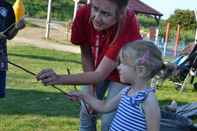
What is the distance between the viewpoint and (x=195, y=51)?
1161 centimetres

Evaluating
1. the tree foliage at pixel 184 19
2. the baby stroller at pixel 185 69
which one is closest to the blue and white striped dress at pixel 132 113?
the baby stroller at pixel 185 69

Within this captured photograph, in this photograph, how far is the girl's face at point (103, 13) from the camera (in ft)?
12.1

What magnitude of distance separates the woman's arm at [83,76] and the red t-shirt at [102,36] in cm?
6

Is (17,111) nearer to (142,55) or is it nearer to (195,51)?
(142,55)

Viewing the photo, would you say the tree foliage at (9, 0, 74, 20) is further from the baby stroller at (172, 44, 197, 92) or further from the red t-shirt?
the red t-shirt

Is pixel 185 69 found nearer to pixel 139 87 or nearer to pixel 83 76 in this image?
pixel 83 76

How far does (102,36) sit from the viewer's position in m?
4.13

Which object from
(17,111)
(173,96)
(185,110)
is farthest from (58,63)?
(185,110)

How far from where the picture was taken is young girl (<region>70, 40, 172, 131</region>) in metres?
3.48

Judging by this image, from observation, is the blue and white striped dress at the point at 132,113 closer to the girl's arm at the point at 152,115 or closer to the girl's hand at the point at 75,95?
the girl's arm at the point at 152,115

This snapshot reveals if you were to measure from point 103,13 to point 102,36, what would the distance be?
1.42ft

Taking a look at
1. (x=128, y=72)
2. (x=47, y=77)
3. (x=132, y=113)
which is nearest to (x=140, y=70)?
(x=128, y=72)

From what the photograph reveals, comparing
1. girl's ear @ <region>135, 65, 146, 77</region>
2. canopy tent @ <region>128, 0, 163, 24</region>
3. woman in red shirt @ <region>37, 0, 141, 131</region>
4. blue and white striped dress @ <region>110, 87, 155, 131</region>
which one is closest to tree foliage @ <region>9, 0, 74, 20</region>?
canopy tent @ <region>128, 0, 163, 24</region>

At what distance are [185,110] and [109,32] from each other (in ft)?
5.11
